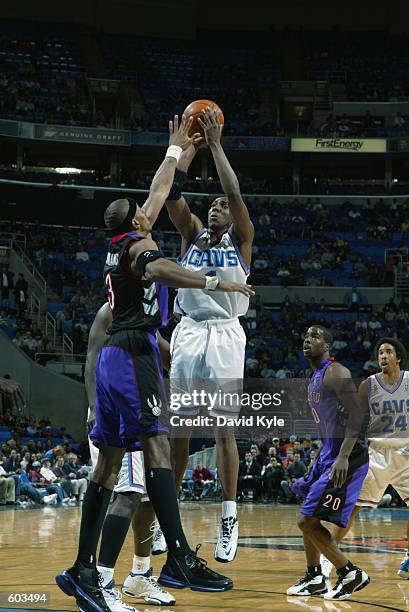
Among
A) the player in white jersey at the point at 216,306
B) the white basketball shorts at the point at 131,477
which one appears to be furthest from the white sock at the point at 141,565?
the player in white jersey at the point at 216,306

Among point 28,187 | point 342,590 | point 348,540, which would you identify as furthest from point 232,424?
point 28,187

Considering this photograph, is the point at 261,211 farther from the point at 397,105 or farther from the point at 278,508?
the point at 278,508

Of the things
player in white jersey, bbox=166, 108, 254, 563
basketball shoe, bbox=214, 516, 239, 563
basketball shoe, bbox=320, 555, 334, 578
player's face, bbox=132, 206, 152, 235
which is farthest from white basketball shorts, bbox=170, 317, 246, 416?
basketball shoe, bbox=320, 555, 334, 578

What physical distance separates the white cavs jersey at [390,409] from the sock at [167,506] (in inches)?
120

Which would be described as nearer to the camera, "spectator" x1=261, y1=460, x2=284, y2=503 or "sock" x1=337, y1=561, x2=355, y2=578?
"sock" x1=337, y1=561, x2=355, y2=578

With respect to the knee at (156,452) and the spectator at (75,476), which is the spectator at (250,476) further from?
the knee at (156,452)

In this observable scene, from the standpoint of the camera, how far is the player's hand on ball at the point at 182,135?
6133mm

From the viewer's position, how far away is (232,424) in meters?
6.08

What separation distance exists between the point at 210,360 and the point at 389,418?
2137mm

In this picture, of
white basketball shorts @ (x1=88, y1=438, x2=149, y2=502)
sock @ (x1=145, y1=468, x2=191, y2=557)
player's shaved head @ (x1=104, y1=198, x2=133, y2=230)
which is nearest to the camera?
sock @ (x1=145, y1=468, x2=191, y2=557)

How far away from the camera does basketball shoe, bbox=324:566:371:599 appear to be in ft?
19.0

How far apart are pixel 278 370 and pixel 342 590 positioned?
60.4ft

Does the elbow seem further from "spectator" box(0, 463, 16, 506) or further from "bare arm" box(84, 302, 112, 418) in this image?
"spectator" box(0, 463, 16, 506)

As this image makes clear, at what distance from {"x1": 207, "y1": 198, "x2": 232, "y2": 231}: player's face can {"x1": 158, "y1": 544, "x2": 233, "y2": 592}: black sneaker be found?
2424 mm
